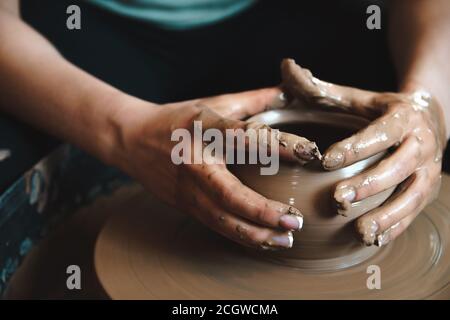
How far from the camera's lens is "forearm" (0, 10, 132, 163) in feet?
3.95

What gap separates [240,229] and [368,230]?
0.21 meters

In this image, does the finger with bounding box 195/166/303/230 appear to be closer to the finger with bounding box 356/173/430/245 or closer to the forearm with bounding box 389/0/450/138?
the finger with bounding box 356/173/430/245

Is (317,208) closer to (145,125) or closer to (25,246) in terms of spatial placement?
(145,125)

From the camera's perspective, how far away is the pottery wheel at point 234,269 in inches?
37.6

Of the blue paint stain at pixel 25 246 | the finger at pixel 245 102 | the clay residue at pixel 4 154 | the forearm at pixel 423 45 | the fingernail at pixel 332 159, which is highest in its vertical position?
the forearm at pixel 423 45

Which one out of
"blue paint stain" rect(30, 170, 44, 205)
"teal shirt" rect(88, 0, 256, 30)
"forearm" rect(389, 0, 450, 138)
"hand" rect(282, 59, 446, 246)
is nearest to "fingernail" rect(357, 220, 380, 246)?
"hand" rect(282, 59, 446, 246)

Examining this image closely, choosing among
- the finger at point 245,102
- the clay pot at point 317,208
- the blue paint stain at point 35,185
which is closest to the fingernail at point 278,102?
the finger at point 245,102

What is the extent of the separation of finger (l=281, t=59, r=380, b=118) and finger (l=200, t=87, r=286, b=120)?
0.04 metres

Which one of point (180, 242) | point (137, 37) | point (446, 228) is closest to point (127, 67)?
point (137, 37)

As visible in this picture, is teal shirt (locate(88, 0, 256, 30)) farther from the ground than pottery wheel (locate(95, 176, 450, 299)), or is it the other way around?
teal shirt (locate(88, 0, 256, 30))

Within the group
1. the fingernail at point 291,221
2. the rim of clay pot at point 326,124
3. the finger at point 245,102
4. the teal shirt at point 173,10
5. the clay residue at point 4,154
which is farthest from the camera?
the teal shirt at point 173,10

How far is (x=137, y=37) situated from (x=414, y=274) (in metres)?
1.06
